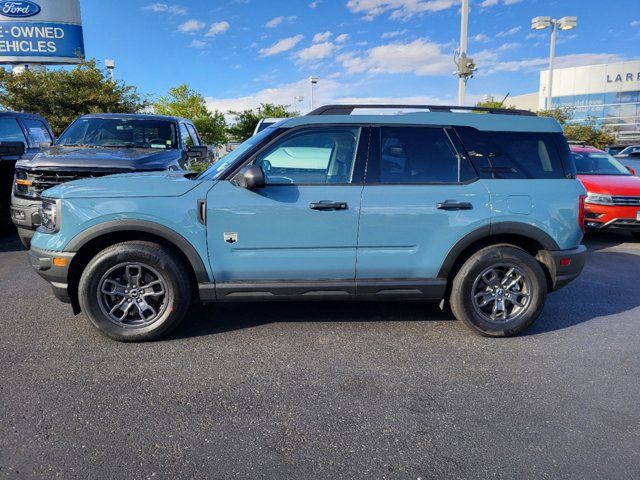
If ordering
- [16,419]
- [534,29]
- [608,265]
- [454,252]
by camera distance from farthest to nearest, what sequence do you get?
[534,29] < [608,265] < [454,252] < [16,419]

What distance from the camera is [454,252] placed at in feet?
12.6

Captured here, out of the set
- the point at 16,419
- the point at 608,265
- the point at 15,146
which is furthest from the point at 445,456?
the point at 15,146

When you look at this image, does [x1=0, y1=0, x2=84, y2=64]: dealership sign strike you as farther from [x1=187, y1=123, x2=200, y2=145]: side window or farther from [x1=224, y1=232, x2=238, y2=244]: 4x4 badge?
→ [x1=224, y1=232, x2=238, y2=244]: 4x4 badge

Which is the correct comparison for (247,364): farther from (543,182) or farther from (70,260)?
(543,182)

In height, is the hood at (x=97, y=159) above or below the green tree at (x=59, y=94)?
below

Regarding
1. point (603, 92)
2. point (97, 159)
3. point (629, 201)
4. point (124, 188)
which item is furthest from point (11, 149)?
point (603, 92)

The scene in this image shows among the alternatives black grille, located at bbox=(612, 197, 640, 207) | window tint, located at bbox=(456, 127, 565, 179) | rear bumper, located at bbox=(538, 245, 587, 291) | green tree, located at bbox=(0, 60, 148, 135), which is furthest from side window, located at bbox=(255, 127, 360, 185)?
green tree, located at bbox=(0, 60, 148, 135)

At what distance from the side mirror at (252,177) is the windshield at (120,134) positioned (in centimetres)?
399

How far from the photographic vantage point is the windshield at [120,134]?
7.02 metres

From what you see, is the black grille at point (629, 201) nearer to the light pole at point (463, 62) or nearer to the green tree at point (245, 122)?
the light pole at point (463, 62)

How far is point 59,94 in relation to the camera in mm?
16297

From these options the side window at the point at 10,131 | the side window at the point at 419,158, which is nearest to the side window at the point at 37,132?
the side window at the point at 10,131

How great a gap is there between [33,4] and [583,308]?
27.7 metres

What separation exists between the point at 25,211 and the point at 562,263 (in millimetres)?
6036
